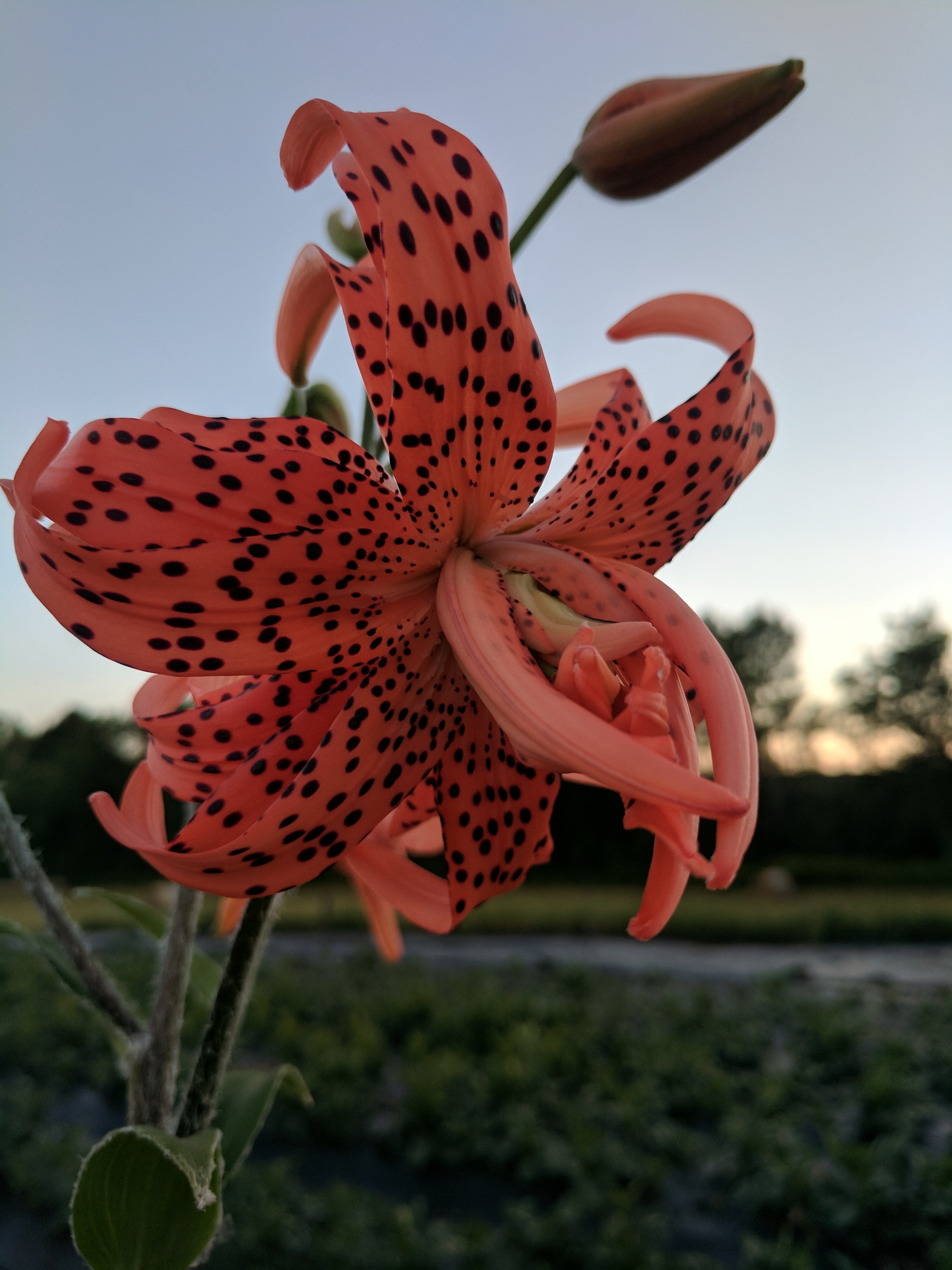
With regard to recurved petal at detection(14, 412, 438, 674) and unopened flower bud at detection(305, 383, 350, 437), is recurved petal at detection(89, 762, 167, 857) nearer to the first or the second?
recurved petal at detection(14, 412, 438, 674)

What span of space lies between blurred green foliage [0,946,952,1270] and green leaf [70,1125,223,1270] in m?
1.08

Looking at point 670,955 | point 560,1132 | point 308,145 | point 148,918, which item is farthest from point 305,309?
point 670,955

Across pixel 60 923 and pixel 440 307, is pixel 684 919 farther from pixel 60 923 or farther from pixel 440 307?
pixel 440 307

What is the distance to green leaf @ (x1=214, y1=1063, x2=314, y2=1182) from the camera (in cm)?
66

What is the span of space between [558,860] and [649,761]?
10705 millimetres

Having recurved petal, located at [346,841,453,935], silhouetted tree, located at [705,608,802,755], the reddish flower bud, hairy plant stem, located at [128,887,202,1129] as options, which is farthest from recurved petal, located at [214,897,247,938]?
silhouetted tree, located at [705,608,802,755]

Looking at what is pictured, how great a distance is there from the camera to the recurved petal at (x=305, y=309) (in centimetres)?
48

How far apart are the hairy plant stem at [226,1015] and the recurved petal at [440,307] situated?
0.96 ft

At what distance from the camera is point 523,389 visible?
401mm

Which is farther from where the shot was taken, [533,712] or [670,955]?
[670,955]

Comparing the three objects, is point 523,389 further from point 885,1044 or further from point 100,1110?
point 885,1044

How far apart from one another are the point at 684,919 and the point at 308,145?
7831mm

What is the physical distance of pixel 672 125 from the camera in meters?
0.66

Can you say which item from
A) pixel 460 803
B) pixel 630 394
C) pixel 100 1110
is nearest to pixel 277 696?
pixel 460 803
